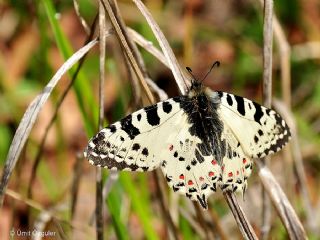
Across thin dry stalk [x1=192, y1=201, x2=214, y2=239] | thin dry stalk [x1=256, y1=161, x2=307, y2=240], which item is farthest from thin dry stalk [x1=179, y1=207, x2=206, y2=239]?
thin dry stalk [x1=256, y1=161, x2=307, y2=240]

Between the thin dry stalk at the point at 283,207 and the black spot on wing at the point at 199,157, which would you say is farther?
the black spot on wing at the point at 199,157

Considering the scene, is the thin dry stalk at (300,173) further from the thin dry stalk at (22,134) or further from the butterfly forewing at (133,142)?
the thin dry stalk at (22,134)

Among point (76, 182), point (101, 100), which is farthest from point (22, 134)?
point (76, 182)

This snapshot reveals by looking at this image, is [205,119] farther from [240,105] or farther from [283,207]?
[283,207]

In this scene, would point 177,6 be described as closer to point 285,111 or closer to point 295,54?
point 295,54

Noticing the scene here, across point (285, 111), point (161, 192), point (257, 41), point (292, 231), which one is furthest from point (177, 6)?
point (292, 231)

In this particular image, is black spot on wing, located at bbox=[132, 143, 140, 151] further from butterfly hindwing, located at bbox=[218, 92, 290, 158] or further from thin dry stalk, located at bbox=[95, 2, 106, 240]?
butterfly hindwing, located at bbox=[218, 92, 290, 158]

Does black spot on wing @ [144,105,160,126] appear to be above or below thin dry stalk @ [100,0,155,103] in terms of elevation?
below

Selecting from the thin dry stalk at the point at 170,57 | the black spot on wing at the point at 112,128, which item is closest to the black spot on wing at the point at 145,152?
the black spot on wing at the point at 112,128
